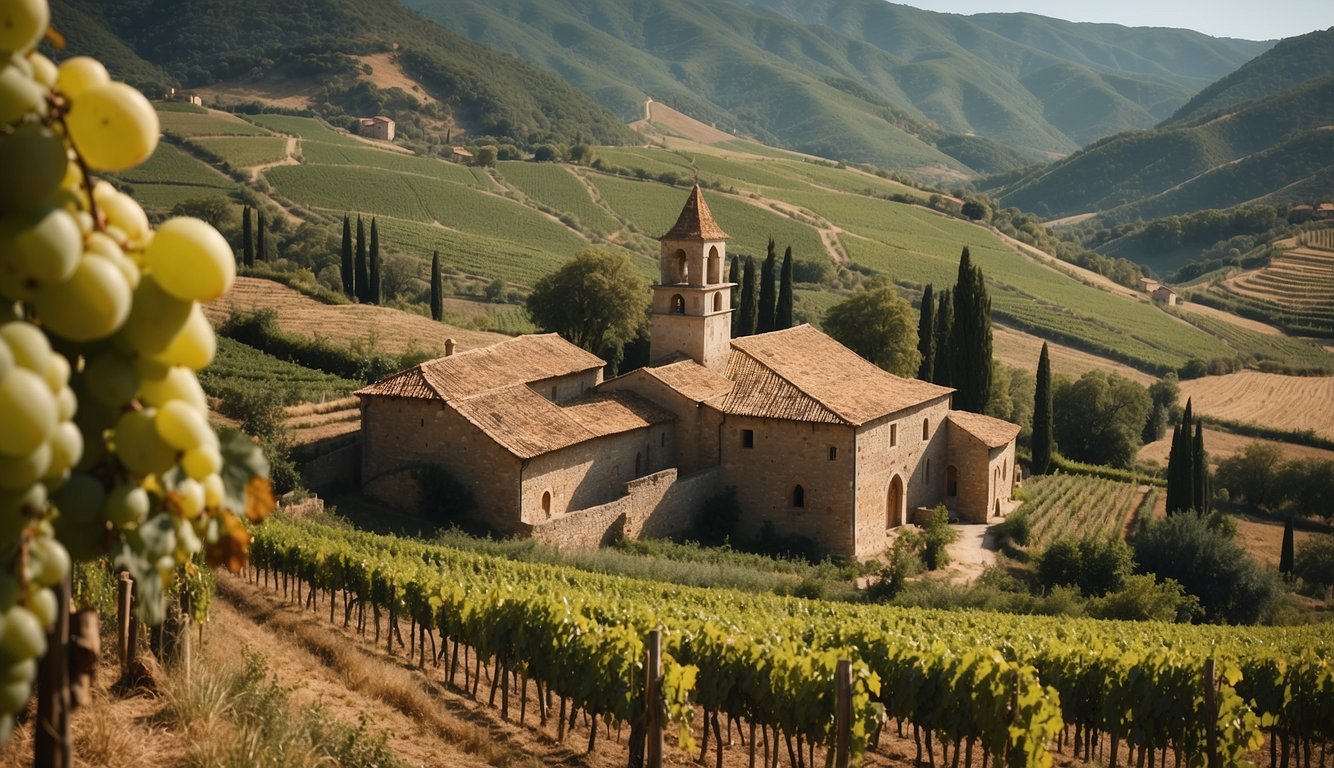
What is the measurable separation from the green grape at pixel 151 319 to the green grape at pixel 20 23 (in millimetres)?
677

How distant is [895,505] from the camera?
37.4m

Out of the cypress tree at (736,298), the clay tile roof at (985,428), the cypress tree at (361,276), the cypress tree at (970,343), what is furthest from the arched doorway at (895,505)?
the cypress tree at (361,276)

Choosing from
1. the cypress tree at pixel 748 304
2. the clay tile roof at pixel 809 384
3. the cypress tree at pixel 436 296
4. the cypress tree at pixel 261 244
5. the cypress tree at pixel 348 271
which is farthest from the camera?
the cypress tree at pixel 261 244

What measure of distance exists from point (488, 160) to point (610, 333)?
76.0 meters

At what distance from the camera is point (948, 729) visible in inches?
550

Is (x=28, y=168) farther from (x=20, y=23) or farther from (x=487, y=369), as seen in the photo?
(x=487, y=369)

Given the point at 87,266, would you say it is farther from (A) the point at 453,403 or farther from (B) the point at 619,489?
(B) the point at 619,489

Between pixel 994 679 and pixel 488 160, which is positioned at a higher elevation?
pixel 488 160

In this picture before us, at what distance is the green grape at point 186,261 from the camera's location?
3369mm

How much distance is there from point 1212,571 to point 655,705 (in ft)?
93.4

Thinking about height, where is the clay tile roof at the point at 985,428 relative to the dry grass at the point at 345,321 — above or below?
below

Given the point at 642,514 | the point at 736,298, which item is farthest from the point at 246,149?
the point at 642,514

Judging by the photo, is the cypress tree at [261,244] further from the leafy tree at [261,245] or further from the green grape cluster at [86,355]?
the green grape cluster at [86,355]

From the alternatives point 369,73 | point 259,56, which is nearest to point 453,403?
point 369,73
